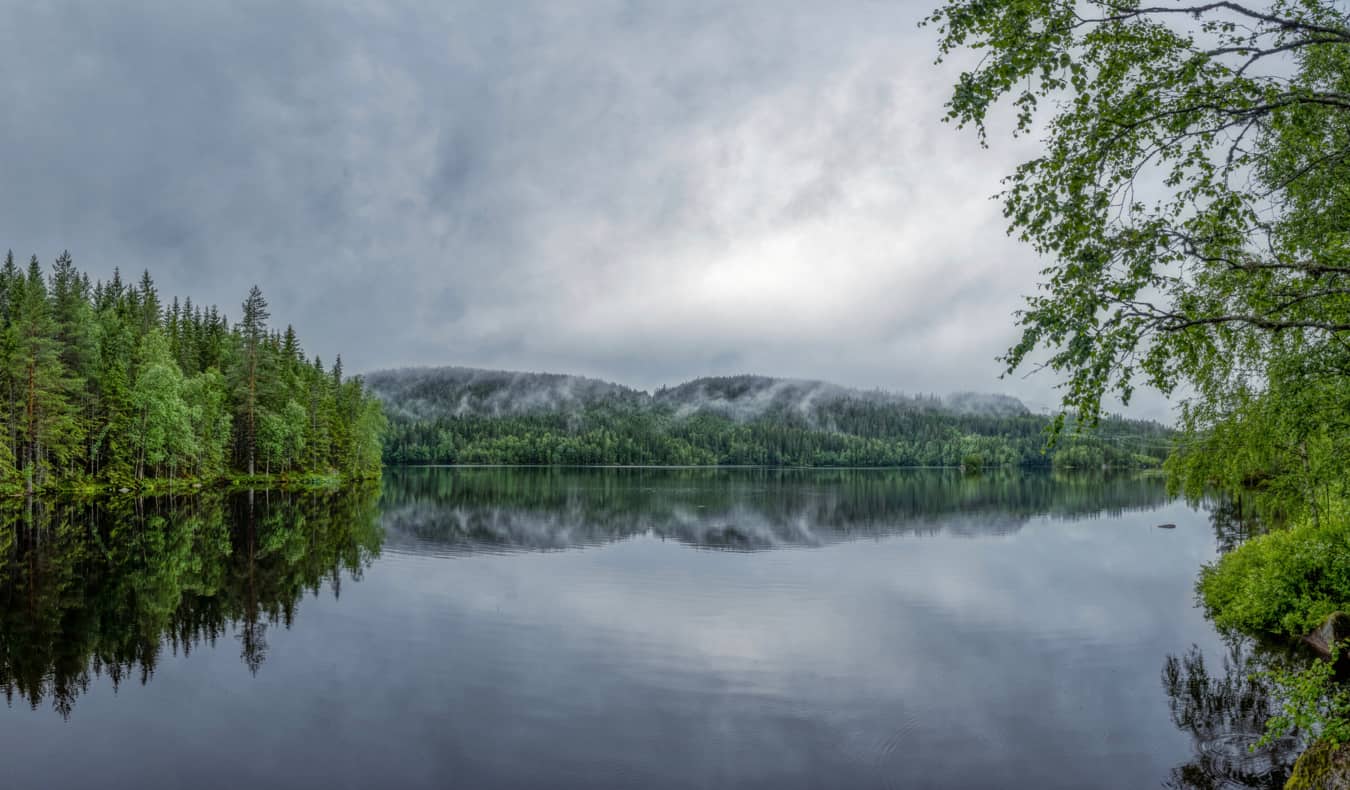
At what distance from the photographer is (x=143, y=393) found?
207 ft

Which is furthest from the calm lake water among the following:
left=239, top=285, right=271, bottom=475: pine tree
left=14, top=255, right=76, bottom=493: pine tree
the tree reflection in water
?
left=239, top=285, right=271, bottom=475: pine tree

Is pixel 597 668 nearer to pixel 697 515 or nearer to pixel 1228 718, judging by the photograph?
pixel 1228 718

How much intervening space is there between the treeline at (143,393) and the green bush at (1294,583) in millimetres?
71402

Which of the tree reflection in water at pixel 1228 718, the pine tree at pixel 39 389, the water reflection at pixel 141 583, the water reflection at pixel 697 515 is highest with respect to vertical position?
the pine tree at pixel 39 389

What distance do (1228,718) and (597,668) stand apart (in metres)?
13.1

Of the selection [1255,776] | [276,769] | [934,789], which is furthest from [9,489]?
[1255,776]

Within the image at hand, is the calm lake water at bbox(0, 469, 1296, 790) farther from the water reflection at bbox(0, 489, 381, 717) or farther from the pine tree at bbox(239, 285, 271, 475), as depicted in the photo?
the pine tree at bbox(239, 285, 271, 475)

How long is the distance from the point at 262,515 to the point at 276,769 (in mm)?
42638

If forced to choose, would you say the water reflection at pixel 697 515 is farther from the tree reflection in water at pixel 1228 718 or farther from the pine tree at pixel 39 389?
the pine tree at pixel 39 389

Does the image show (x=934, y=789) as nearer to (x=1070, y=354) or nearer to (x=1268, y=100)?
(x=1070, y=354)

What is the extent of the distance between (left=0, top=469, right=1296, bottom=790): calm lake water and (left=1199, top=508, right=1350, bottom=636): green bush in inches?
55.8

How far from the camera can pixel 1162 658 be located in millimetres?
19156

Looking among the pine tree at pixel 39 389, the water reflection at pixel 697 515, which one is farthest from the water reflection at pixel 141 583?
the pine tree at pixel 39 389

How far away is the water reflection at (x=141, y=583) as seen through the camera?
17156 millimetres
